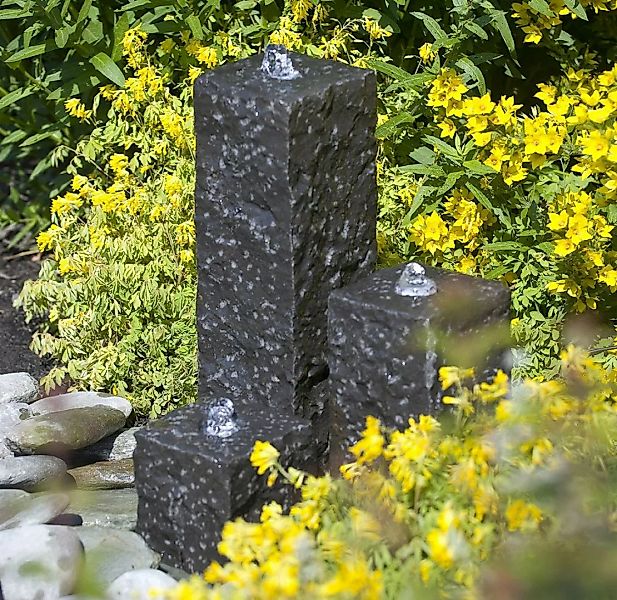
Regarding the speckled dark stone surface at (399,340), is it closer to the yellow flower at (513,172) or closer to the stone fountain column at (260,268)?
the stone fountain column at (260,268)

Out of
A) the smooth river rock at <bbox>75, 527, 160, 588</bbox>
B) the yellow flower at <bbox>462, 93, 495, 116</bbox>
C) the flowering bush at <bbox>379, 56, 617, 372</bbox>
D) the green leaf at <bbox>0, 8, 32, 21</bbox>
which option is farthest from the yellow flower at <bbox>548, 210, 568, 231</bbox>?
the green leaf at <bbox>0, 8, 32, 21</bbox>

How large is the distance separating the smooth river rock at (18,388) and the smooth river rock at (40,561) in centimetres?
121

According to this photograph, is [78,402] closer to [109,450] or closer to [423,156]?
[109,450]

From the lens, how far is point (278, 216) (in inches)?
115

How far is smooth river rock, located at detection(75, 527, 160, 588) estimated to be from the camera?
2756mm

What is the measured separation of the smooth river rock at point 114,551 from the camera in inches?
108

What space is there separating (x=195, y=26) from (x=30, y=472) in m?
1.73

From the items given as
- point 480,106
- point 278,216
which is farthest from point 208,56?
point 278,216

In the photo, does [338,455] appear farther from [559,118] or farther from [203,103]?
[559,118]

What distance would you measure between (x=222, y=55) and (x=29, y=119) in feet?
3.32

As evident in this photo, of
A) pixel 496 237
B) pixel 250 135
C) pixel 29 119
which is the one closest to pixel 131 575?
pixel 250 135

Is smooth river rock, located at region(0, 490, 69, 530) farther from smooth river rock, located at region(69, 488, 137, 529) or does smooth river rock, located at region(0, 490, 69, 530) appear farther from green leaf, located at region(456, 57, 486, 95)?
green leaf, located at region(456, 57, 486, 95)

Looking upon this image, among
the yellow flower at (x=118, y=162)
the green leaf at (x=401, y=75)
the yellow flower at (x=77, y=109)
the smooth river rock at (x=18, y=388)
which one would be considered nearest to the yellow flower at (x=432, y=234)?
the green leaf at (x=401, y=75)

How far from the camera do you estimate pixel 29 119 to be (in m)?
4.81
